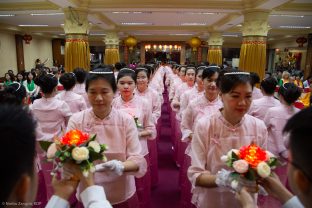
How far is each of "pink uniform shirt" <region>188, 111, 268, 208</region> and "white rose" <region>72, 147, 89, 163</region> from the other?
694 mm

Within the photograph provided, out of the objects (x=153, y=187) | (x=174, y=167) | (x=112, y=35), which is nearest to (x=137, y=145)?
(x=153, y=187)

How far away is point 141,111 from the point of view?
3.17 metres

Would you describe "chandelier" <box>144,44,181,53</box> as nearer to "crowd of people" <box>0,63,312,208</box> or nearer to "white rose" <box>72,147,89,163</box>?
"crowd of people" <box>0,63,312,208</box>

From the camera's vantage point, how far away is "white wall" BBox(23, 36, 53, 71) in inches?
667

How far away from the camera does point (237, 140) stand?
1.79m

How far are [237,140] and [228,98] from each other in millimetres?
284

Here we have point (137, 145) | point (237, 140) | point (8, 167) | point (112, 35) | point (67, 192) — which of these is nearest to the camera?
point (8, 167)

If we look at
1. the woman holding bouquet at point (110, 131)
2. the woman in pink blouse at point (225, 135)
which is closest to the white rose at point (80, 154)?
the woman holding bouquet at point (110, 131)

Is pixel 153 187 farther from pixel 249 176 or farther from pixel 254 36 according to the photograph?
pixel 254 36

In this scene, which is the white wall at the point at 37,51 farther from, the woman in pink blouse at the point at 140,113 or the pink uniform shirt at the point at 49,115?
the woman in pink blouse at the point at 140,113

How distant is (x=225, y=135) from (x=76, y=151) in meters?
0.95

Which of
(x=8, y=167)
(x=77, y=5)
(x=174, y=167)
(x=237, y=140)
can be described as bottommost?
(x=174, y=167)

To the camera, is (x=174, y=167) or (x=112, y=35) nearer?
(x=174, y=167)

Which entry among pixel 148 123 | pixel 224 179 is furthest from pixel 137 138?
pixel 148 123
